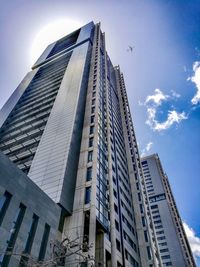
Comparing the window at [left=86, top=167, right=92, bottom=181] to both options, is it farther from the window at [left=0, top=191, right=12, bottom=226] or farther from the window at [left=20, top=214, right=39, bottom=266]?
the window at [left=0, top=191, right=12, bottom=226]

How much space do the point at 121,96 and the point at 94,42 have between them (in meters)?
21.0

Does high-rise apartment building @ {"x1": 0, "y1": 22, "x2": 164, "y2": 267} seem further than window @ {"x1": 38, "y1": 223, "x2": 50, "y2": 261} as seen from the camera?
Yes

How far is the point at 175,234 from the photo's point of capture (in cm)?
9925

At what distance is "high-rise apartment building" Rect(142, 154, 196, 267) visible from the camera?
3637 inches

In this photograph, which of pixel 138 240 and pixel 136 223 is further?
pixel 136 223

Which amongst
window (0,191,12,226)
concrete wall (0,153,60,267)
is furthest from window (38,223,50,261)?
window (0,191,12,226)

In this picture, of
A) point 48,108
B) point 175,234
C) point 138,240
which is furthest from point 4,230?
point 175,234

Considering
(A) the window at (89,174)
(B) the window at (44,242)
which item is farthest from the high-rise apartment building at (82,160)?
(B) the window at (44,242)

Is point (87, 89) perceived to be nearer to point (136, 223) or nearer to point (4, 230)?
point (136, 223)

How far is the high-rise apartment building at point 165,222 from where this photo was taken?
92375 mm

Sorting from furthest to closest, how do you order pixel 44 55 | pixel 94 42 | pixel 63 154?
pixel 44 55 → pixel 94 42 → pixel 63 154

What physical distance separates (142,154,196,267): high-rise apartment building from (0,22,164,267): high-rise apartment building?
3244 centimetres

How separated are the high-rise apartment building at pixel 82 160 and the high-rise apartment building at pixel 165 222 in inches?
1277

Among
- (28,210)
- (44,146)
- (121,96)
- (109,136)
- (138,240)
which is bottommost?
(28,210)
